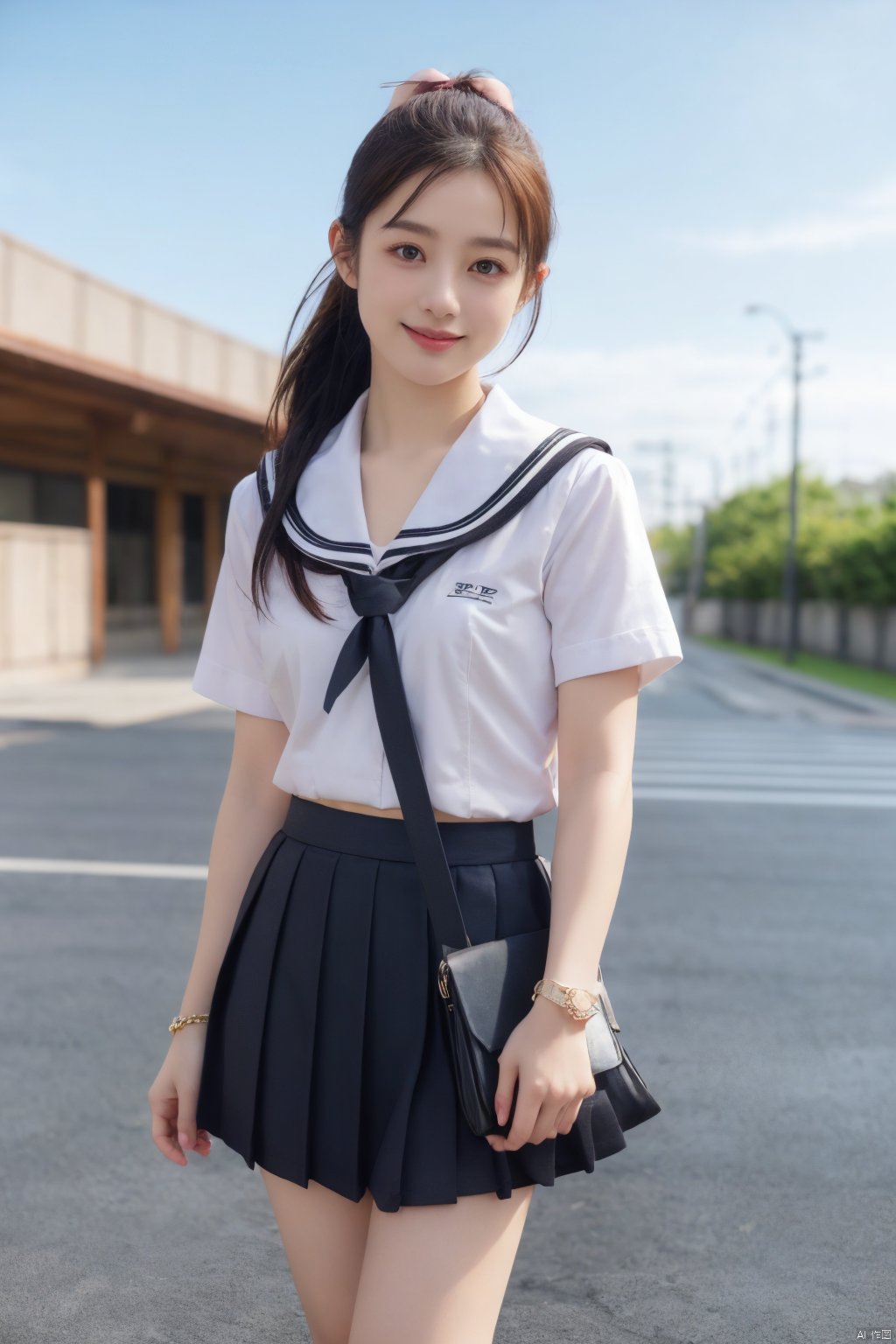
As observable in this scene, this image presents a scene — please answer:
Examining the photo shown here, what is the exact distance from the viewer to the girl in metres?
1.65

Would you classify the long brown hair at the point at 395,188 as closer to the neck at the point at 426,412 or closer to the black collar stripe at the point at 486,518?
the black collar stripe at the point at 486,518

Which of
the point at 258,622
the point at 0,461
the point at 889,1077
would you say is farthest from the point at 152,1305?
the point at 0,461

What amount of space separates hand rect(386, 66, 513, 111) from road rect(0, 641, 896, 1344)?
237 cm

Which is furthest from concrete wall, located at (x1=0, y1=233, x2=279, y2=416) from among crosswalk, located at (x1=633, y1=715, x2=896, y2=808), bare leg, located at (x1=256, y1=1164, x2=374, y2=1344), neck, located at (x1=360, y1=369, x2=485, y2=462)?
bare leg, located at (x1=256, y1=1164, x2=374, y2=1344)

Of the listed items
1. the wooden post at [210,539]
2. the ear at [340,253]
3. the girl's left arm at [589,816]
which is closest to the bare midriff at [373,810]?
the girl's left arm at [589,816]

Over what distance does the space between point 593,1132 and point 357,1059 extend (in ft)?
1.00

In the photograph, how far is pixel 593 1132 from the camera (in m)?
1.70

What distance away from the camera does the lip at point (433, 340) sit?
1771mm

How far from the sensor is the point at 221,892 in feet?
6.43

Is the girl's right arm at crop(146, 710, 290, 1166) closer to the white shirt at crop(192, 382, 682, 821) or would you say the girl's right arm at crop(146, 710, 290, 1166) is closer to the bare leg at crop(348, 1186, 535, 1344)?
the white shirt at crop(192, 382, 682, 821)

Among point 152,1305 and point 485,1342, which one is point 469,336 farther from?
point 152,1305

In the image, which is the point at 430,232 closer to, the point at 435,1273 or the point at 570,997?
the point at 570,997

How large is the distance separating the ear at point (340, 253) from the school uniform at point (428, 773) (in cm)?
27

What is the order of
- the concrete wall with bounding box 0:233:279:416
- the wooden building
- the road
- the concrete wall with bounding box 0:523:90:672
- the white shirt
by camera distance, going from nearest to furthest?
the white shirt < the road < the concrete wall with bounding box 0:523:90:672 < the wooden building < the concrete wall with bounding box 0:233:279:416
